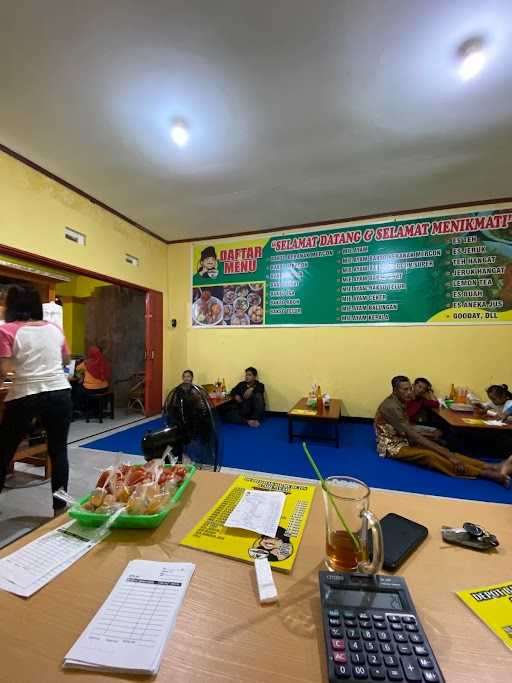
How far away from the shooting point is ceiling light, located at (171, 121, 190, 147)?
2.66 metres

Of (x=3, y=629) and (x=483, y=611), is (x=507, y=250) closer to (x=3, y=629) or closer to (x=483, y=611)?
(x=483, y=611)

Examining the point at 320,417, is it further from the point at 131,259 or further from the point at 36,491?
the point at 131,259

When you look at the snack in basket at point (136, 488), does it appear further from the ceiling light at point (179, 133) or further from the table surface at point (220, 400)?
the table surface at point (220, 400)

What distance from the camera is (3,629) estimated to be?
50cm

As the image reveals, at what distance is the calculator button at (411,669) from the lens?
0.42m

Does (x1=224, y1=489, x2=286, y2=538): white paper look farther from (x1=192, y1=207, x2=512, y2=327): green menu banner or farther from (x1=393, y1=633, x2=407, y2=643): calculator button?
(x1=192, y1=207, x2=512, y2=327): green menu banner

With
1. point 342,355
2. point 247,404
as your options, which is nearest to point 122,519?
point 247,404

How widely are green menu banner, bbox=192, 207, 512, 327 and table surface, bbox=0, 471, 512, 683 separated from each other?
13.2 ft

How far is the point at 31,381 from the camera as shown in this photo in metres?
1.78

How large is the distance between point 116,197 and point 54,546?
165 inches

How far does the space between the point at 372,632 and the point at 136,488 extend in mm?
617

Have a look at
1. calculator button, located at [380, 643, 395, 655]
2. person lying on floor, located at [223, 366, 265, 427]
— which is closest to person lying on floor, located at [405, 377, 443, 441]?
person lying on floor, located at [223, 366, 265, 427]

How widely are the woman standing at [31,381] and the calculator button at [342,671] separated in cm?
187

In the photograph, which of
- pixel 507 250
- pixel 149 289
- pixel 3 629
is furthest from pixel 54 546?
pixel 507 250
